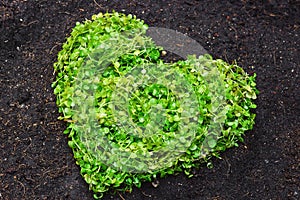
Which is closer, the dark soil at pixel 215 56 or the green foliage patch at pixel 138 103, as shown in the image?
the green foliage patch at pixel 138 103

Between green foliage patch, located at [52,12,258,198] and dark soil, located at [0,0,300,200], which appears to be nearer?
green foliage patch, located at [52,12,258,198]

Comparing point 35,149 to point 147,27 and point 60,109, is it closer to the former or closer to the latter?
point 60,109

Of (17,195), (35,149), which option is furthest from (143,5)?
(17,195)

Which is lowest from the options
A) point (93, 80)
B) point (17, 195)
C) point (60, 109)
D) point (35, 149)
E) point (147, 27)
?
point (17, 195)
